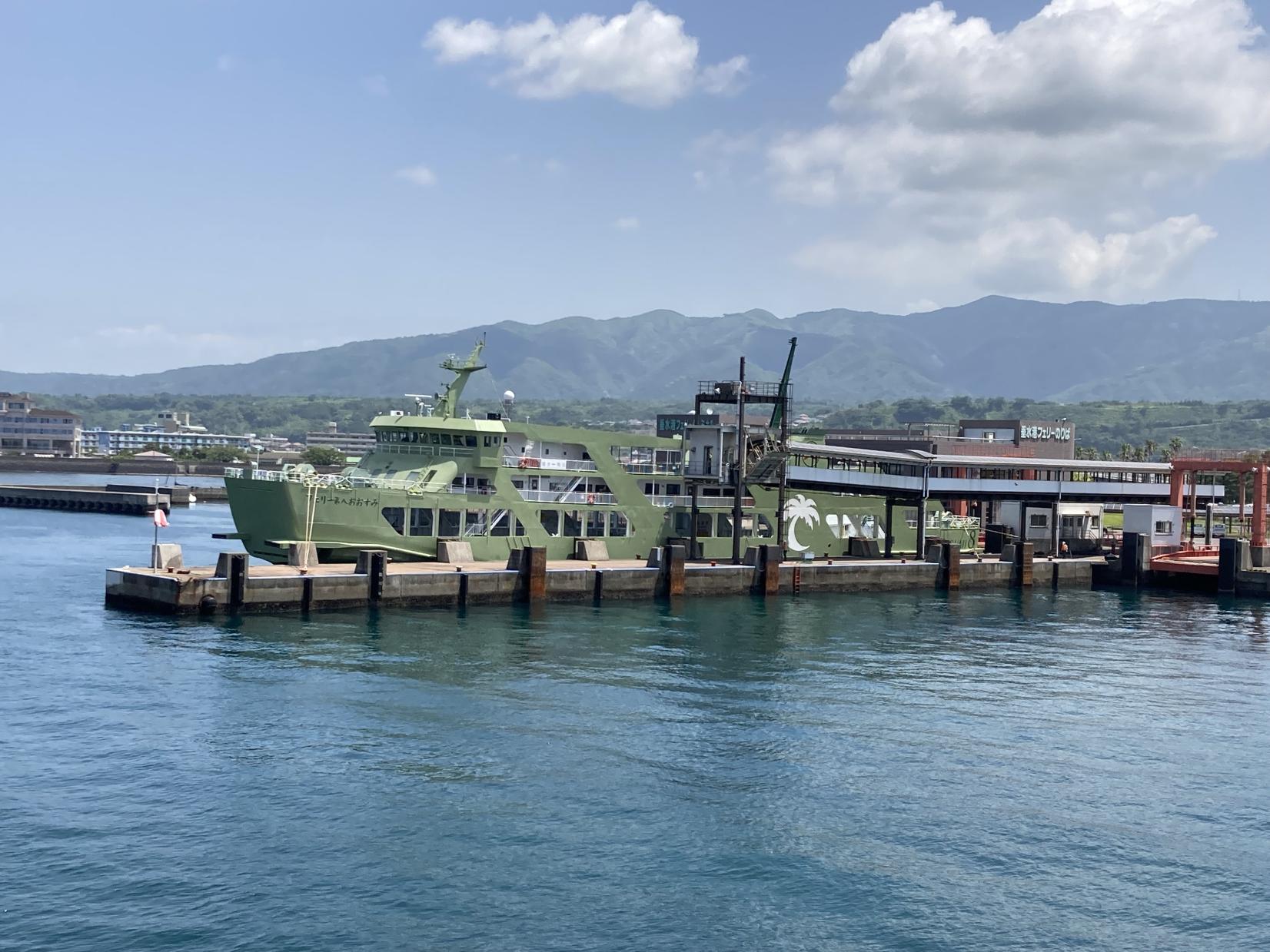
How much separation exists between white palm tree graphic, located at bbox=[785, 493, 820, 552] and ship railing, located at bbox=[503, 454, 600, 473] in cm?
1196

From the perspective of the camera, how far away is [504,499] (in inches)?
2315

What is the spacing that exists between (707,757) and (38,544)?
63600mm

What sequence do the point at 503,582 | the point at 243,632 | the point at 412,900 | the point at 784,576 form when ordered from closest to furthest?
the point at 412,900 → the point at 243,632 → the point at 503,582 → the point at 784,576

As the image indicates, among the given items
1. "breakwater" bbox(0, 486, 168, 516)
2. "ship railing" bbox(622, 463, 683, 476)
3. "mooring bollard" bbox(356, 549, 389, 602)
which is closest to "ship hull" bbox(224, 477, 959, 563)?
"ship railing" bbox(622, 463, 683, 476)

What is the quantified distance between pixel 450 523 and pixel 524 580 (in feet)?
18.4

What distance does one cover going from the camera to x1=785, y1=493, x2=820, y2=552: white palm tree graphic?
67.6m

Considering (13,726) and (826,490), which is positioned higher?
(826,490)

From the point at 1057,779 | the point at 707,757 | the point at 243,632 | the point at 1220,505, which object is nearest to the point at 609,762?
the point at 707,757

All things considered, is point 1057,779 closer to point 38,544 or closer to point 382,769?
point 382,769

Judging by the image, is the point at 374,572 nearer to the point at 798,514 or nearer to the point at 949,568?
the point at 798,514

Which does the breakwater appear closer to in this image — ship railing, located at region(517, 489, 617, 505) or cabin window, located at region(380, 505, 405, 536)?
ship railing, located at region(517, 489, 617, 505)

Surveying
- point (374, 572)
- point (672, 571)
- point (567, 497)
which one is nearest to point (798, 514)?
point (672, 571)

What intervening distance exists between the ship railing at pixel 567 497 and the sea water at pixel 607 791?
13743 millimetres

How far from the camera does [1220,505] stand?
10756 cm
